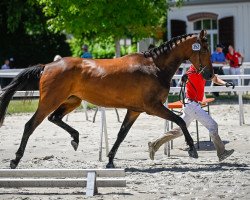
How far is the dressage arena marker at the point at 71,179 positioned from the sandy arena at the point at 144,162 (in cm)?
13

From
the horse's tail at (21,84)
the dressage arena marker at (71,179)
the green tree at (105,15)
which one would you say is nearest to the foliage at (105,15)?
the green tree at (105,15)

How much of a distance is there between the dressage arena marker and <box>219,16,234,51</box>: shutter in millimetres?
24465

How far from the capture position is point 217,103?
22.2 metres

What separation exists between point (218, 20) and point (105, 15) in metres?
7.98

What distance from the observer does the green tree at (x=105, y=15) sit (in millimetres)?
26109

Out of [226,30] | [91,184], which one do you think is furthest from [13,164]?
[226,30]

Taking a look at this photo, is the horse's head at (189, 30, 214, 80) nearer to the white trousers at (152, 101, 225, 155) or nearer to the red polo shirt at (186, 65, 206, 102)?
the red polo shirt at (186, 65, 206, 102)

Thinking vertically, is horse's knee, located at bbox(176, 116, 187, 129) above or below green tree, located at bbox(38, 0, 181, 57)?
below

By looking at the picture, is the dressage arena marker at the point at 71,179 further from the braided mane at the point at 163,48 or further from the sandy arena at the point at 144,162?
the braided mane at the point at 163,48

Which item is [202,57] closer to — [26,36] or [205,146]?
[205,146]

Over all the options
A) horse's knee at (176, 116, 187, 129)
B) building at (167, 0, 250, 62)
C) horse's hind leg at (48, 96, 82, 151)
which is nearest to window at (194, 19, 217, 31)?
building at (167, 0, 250, 62)

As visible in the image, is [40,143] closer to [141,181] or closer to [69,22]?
[141,181]

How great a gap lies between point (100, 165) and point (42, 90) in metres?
1.46

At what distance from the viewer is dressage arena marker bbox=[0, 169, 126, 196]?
27.6 feet
